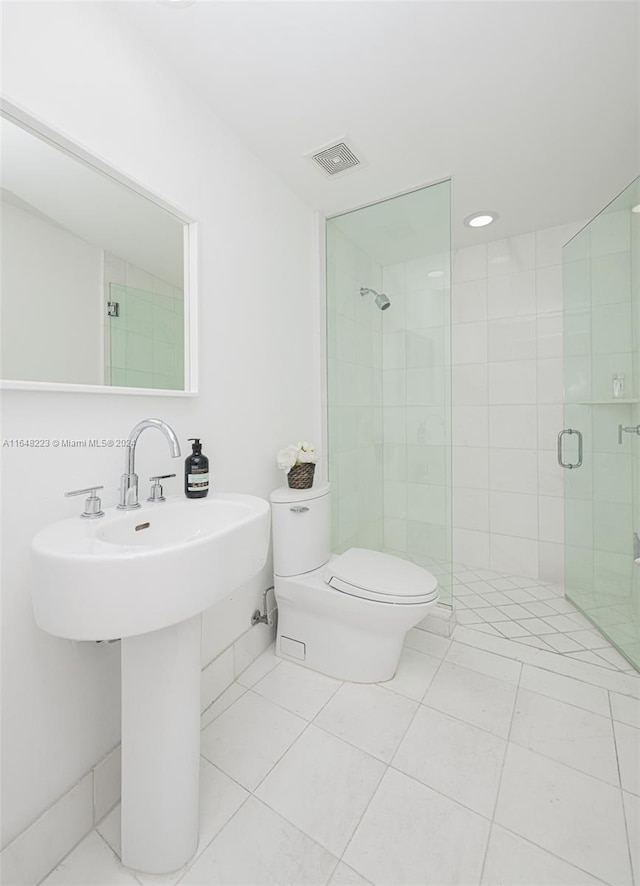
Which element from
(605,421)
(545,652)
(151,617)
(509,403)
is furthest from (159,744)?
(509,403)

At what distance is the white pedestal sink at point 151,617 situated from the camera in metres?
0.72

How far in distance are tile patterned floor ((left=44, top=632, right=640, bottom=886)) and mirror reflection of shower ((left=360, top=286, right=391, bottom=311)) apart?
1778 millimetres

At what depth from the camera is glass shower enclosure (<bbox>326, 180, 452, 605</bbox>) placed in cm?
202

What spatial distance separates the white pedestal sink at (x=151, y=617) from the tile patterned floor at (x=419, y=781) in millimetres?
147

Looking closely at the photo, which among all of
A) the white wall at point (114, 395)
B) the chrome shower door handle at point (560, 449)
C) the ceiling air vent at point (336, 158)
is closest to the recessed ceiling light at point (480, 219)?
the ceiling air vent at point (336, 158)

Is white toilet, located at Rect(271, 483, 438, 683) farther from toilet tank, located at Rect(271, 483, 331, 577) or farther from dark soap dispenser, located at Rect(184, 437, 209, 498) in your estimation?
dark soap dispenser, located at Rect(184, 437, 209, 498)

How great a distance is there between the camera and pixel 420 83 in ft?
4.55

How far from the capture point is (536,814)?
3.57 feet

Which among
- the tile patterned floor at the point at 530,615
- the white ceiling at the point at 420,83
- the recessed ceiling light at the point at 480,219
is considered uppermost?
the recessed ceiling light at the point at 480,219

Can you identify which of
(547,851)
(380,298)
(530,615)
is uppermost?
(380,298)

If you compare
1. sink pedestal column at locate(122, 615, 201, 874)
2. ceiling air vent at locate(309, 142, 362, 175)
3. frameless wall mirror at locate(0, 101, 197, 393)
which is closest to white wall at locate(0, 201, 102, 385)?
frameless wall mirror at locate(0, 101, 197, 393)

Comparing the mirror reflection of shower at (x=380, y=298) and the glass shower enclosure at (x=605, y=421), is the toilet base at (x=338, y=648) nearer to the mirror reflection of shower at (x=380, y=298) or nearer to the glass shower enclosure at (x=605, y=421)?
the glass shower enclosure at (x=605, y=421)

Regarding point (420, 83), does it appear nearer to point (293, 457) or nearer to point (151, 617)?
point (293, 457)

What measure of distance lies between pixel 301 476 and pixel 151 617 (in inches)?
42.6
